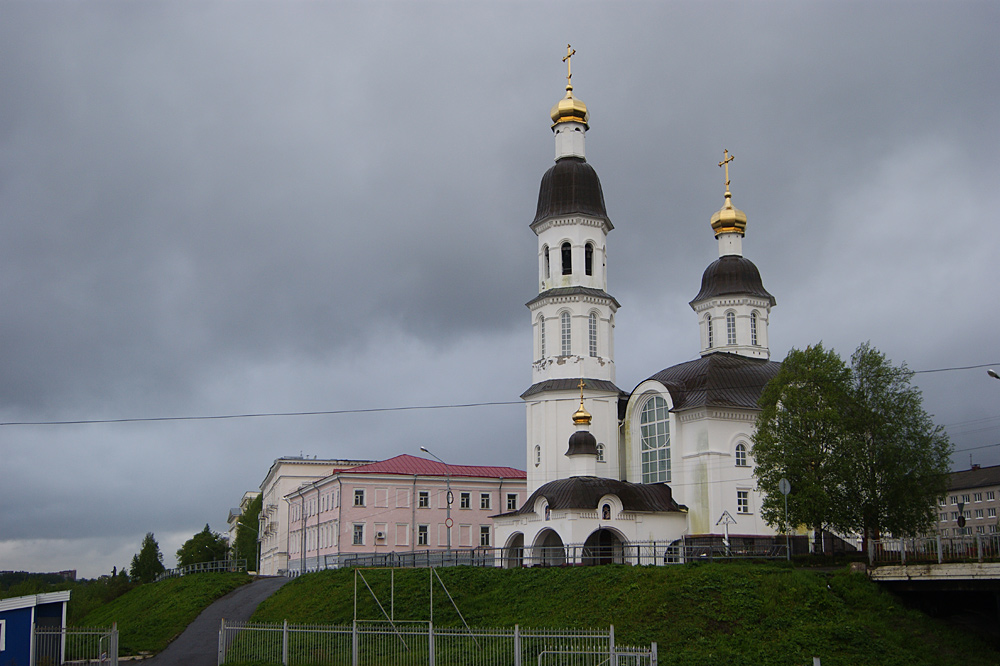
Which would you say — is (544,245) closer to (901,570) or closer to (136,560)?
(901,570)

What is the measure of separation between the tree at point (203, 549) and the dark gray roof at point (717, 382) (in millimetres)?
68193

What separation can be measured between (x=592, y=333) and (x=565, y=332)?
1.27 metres

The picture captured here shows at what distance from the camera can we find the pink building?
54.6 meters

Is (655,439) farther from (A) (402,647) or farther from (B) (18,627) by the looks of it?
(B) (18,627)

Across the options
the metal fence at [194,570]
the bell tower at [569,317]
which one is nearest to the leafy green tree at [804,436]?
the bell tower at [569,317]

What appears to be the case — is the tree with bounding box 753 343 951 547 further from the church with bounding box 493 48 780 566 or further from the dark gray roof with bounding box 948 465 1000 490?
the dark gray roof with bounding box 948 465 1000 490

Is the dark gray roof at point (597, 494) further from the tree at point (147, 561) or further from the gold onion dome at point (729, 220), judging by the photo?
the tree at point (147, 561)

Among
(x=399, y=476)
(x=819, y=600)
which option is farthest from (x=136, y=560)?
(x=819, y=600)

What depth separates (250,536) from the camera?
94.0 metres

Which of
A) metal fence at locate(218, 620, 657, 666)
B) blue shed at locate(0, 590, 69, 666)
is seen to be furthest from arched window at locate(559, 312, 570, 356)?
blue shed at locate(0, 590, 69, 666)

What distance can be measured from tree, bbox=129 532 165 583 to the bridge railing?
3005 inches

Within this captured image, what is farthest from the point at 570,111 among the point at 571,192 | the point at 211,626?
the point at 211,626

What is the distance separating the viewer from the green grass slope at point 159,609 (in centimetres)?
3303

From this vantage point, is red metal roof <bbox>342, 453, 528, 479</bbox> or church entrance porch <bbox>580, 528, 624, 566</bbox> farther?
red metal roof <bbox>342, 453, 528, 479</bbox>
